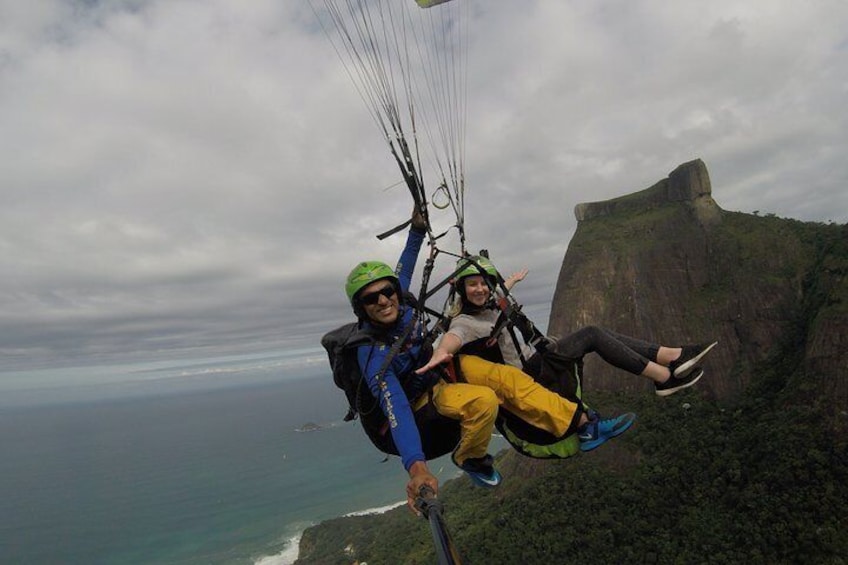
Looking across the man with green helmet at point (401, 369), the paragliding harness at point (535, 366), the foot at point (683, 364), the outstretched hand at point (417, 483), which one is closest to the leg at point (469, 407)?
the man with green helmet at point (401, 369)

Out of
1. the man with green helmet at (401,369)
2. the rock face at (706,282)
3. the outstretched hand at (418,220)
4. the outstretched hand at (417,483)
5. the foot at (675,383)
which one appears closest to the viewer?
the outstretched hand at (417,483)

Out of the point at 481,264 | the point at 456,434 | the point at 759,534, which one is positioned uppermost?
the point at 481,264

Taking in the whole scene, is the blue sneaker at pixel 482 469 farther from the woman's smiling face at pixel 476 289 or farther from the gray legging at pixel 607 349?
the woman's smiling face at pixel 476 289

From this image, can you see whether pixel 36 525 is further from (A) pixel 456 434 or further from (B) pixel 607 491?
(A) pixel 456 434

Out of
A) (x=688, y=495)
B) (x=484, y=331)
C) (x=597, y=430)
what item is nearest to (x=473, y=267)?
(x=484, y=331)

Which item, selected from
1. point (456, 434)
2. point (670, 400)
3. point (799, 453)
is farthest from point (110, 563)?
point (456, 434)

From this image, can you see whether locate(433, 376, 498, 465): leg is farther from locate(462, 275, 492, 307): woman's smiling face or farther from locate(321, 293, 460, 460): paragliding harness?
locate(462, 275, 492, 307): woman's smiling face
